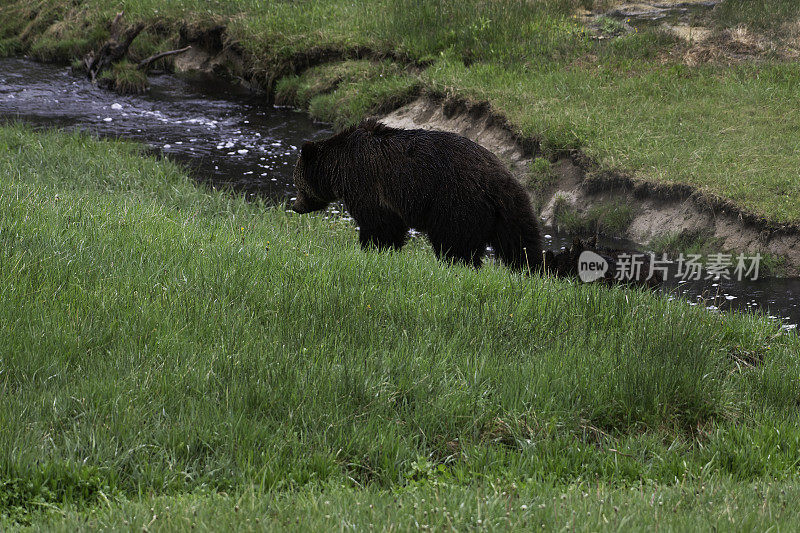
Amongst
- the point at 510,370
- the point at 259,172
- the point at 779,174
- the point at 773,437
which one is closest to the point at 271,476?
the point at 510,370

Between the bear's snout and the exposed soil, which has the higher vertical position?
the exposed soil

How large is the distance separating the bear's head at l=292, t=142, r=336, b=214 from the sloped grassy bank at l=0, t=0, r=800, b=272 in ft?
14.4

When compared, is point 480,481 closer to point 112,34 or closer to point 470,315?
point 470,315

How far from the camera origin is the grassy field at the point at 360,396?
3568 mm

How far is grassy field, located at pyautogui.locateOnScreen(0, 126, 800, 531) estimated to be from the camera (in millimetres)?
3568

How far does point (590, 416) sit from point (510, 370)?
56cm

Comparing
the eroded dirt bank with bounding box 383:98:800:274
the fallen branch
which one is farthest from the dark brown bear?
the fallen branch

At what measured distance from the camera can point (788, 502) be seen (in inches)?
144

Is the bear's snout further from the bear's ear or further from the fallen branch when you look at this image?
the fallen branch

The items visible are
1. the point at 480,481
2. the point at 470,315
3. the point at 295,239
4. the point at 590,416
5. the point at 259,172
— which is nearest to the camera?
the point at 480,481

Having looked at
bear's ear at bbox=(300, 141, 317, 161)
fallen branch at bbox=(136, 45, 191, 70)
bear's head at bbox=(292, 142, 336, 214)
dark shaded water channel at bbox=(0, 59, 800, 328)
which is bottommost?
dark shaded water channel at bbox=(0, 59, 800, 328)

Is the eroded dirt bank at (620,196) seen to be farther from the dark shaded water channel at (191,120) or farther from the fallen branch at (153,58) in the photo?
the fallen branch at (153,58)

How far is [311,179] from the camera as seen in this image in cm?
920

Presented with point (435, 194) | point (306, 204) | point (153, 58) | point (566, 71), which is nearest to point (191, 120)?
point (153, 58)
